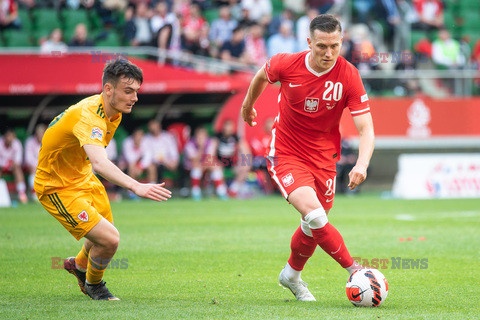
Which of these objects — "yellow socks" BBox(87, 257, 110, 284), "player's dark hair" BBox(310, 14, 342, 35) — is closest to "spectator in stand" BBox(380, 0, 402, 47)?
"player's dark hair" BBox(310, 14, 342, 35)

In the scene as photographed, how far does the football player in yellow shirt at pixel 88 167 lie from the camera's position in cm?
623

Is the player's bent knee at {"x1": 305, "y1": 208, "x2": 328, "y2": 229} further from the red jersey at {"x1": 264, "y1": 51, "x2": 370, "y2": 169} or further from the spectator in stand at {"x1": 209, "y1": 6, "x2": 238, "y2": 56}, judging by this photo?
the spectator in stand at {"x1": 209, "y1": 6, "x2": 238, "y2": 56}

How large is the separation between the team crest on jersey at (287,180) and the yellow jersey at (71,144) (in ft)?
5.07

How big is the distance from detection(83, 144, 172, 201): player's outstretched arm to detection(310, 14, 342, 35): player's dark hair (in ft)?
6.25

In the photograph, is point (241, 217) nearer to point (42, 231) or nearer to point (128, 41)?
point (42, 231)

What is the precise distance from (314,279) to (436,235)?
14.3ft

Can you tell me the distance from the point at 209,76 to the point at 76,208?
496 inches

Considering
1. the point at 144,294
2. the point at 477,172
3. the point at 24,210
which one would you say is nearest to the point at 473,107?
the point at 477,172

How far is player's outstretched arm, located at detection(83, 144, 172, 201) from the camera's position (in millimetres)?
5328

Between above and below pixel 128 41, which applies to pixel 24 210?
below

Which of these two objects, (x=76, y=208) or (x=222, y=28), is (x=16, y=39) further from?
(x=76, y=208)

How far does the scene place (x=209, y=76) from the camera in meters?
18.7

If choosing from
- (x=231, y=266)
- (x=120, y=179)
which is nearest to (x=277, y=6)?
(x=231, y=266)

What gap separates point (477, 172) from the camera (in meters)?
19.8
